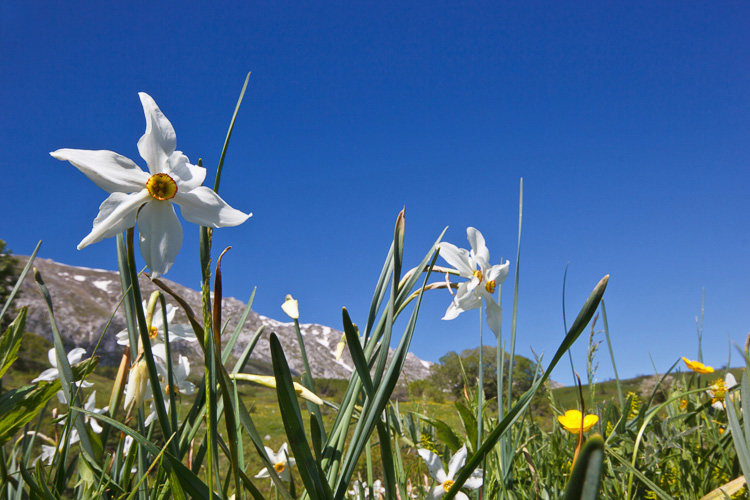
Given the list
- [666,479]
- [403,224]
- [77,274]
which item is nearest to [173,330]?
[403,224]

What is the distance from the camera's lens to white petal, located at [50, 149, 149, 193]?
26.4 inches

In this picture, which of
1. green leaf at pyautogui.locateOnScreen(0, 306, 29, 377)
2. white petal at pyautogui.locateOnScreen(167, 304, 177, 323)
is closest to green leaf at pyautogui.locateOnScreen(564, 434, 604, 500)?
green leaf at pyautogui.locateOnScreen(0, 306, 29, 377)

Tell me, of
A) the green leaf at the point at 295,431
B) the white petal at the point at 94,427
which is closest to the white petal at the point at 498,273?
the green leaf at the point at 295,431

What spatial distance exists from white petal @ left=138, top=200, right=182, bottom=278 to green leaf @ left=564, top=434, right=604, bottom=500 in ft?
2.02

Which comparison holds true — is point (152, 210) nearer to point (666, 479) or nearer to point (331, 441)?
point (331, 441)

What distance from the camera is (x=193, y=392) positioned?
1625 mm

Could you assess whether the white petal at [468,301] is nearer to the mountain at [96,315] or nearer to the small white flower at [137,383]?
the small white flower at [137,383]

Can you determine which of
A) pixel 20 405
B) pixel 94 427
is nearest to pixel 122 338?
pixel 20 405

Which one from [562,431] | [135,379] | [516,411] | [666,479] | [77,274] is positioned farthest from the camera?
[77,274]

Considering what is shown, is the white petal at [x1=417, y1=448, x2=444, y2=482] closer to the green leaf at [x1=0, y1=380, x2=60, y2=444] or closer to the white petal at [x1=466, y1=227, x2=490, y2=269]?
the white petal at [x1=466, y1=227, x2=490, y2=269]

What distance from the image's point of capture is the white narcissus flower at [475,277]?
1.29 meters

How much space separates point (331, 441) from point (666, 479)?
1.29 metres

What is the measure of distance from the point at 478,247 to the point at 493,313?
206 mm

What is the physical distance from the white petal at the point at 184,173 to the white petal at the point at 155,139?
0.07 feet
